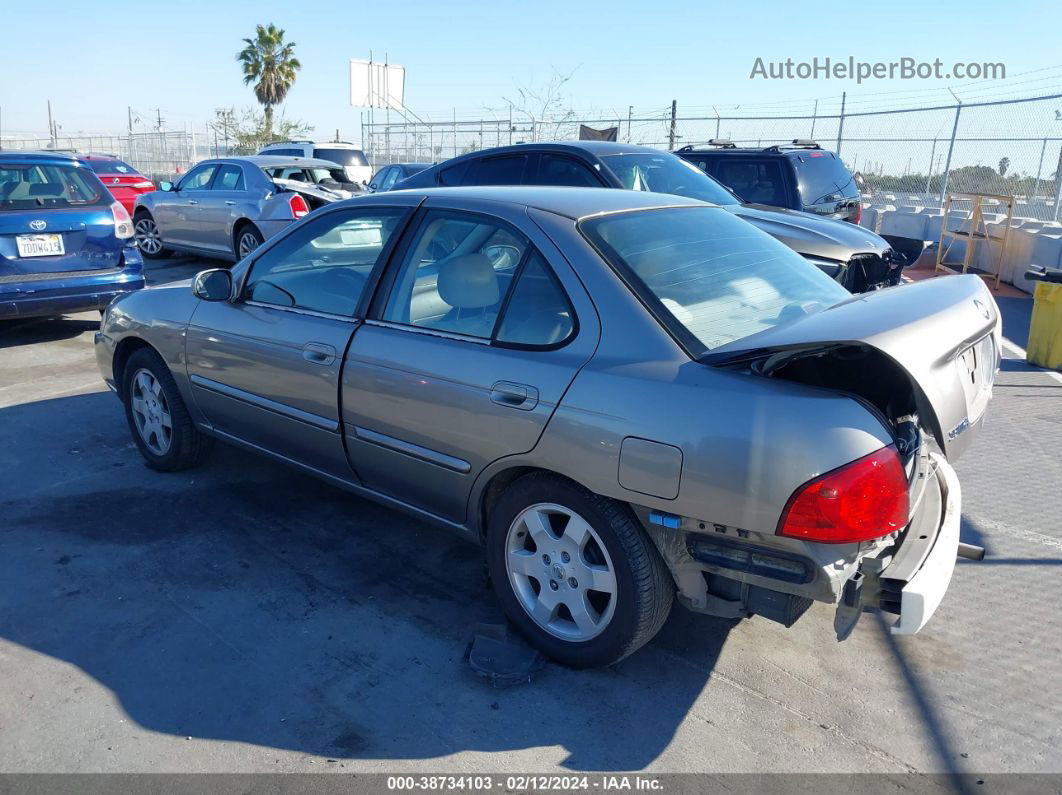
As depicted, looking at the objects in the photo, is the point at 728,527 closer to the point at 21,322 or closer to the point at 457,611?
the point at 457,611

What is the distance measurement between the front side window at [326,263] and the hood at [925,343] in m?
1.76

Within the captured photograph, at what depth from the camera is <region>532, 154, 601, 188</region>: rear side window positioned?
7398 millimetres

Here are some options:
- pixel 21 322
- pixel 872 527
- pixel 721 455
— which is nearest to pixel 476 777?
pixel 721 455

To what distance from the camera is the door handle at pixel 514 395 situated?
2.91 m

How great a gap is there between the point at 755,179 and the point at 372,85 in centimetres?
2286

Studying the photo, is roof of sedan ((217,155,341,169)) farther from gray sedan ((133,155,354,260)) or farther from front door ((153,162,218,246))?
front door ((153,162,218,246))

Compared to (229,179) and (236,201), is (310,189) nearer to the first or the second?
(236,201)

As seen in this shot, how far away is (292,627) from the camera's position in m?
3.30

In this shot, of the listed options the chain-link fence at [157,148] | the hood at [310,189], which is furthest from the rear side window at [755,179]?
the chain-link fence at [157,148]

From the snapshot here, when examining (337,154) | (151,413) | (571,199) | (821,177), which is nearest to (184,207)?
(337,154)

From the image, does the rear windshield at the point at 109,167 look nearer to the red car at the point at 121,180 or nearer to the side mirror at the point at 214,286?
the red car at the point at 121,180

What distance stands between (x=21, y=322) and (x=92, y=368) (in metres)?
2.54

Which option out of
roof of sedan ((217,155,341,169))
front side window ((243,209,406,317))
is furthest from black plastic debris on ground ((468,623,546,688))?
roof of sedan ((217,155,341,169))

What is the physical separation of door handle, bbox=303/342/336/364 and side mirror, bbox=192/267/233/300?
2.54 feet
